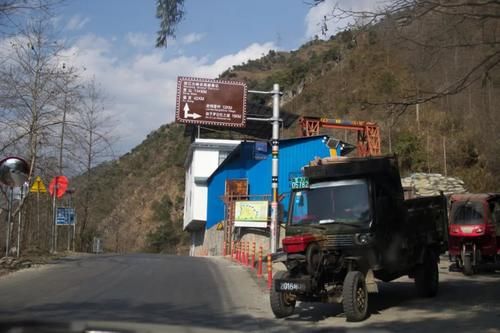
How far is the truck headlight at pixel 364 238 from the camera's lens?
1193cm

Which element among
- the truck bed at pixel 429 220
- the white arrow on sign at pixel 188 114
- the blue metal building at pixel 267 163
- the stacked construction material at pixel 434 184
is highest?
the white arrow on sign at pixel 188 114

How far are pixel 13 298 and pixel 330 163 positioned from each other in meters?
7.42

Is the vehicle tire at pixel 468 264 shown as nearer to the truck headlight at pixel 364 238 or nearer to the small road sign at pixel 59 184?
the truck headlight at pixel 364 238

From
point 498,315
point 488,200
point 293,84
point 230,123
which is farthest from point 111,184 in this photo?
point 498,315

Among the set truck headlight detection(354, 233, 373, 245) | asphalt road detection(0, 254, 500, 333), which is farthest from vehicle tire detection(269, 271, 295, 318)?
truck headlight detection(354, 233, 373, 245)

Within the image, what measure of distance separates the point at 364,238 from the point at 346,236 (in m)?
0.36

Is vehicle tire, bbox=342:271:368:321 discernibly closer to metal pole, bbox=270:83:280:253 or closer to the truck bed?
the truck bed

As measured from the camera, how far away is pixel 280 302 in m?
11.7

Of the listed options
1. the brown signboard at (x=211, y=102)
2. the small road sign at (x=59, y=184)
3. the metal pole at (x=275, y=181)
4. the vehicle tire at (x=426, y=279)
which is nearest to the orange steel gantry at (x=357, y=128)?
the brown signboard at (x=211, y=102)

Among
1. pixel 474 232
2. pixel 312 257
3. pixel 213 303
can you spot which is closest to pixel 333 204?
pixel 312 257

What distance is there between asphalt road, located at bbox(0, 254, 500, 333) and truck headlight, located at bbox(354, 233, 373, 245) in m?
1.49

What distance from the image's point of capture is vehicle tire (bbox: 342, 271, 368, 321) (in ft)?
36.3

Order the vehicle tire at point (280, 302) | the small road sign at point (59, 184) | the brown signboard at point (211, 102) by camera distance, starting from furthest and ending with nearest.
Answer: the brown signboard at point (211, 102), the small road sign at point (59, 184), the vehicle tire at point (280, 302)

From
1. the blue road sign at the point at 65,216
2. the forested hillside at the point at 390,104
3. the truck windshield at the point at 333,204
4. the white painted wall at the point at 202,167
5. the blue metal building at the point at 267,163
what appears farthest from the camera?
the white painted wall at the point at 202,167
